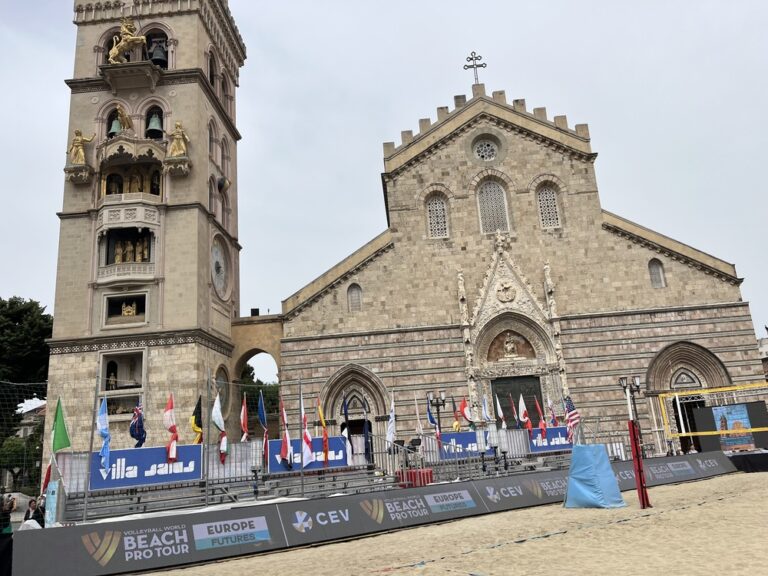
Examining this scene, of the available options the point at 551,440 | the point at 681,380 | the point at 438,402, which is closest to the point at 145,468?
the point at 438,402

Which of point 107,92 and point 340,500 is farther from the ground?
point 107,92

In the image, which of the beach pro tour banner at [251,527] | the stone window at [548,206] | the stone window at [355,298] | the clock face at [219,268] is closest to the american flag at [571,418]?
the beach pro tour banner at [251,527]

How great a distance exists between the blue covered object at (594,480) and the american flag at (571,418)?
5.67 m

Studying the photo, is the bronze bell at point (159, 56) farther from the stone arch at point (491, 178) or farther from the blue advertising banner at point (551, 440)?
the blue advertising banner at point (551, 440)

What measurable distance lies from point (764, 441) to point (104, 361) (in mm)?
27721

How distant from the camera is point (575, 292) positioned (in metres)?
30.1

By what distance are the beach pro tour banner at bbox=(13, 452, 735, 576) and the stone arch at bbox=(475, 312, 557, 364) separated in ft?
38.0

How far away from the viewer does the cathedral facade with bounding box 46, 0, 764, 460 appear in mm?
27656

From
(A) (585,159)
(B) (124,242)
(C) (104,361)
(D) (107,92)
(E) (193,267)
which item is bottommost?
(C) (104,361)

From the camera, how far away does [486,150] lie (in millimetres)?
32844

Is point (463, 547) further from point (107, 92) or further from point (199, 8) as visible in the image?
point (199, 8)

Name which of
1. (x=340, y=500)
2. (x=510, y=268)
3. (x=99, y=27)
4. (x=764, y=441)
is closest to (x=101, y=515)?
(x=340, y=500)

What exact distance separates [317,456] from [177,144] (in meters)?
16.7

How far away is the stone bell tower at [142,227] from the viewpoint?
26.7 metres
